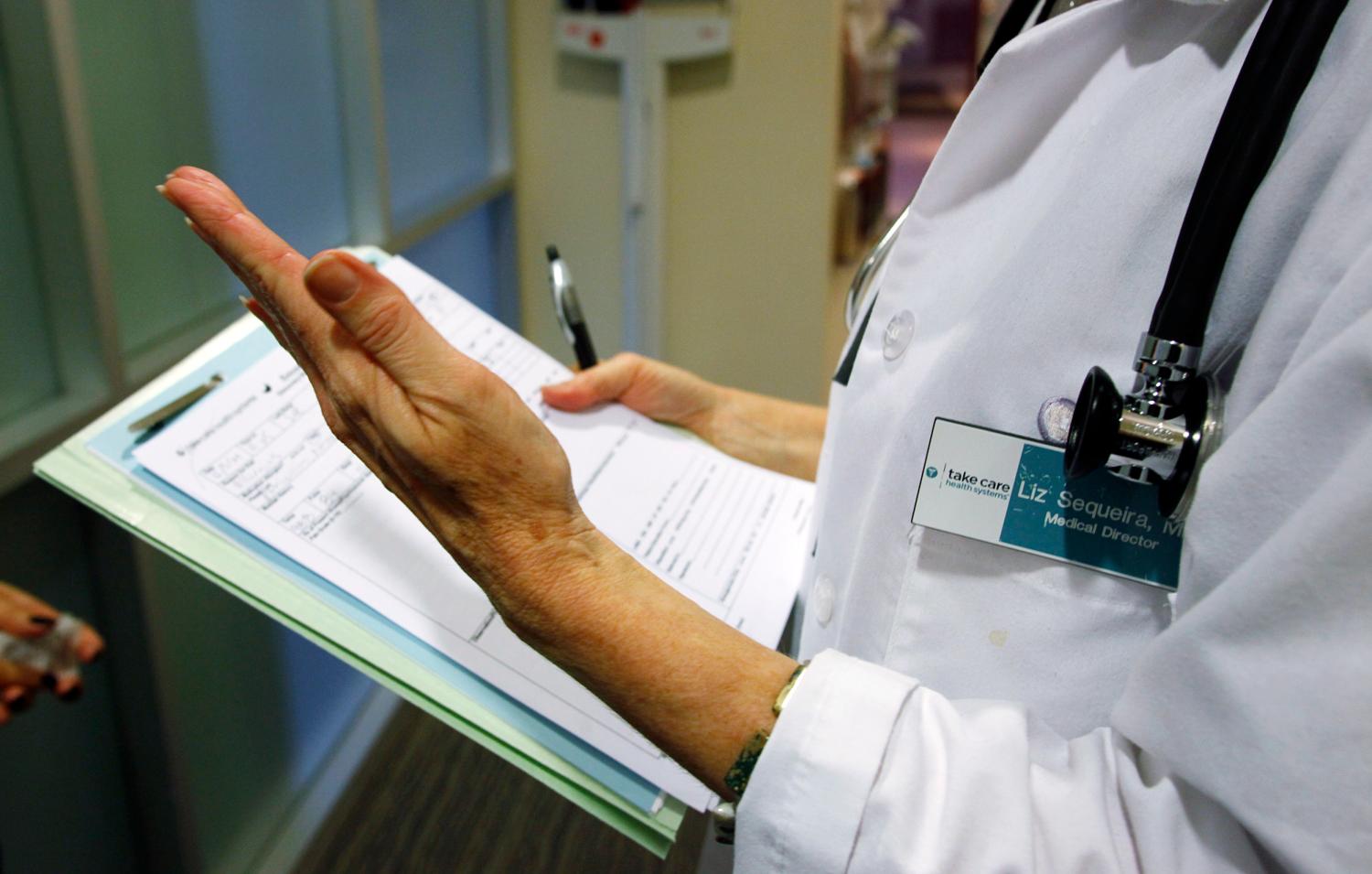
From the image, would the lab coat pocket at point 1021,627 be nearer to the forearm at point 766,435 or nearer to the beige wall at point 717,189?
the forearm at point 766,435

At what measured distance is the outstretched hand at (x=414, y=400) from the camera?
525mm

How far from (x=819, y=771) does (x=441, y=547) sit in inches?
12.5

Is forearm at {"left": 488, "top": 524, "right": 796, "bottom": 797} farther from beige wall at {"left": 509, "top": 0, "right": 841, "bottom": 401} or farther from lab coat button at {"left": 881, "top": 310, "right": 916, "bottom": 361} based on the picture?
beige wall at {"left": 509, "top": 0, "right": 841, "bottom": 401}

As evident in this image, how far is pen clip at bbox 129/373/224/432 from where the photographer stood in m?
0.68

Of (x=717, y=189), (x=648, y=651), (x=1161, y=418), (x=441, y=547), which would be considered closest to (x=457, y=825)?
(x=441, y=547)

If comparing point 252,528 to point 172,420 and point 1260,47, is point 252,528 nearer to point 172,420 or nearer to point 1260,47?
point 172,420

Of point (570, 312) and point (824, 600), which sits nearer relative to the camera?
point (824, 600)

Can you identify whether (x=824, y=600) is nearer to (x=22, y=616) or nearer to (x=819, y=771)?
(x=819, y=771)

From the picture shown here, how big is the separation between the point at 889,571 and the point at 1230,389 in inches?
9.1

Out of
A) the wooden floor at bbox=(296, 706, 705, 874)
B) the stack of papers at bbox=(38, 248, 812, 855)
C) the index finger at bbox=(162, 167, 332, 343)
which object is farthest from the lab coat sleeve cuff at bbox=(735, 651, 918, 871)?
the index finger at bbox=(162, 167, 332, 343)

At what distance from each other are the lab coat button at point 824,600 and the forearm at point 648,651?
143 mm

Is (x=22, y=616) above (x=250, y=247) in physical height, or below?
below

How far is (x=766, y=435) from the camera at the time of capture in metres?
1.04

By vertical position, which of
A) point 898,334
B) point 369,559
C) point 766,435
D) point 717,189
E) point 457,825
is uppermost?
point 898,334
